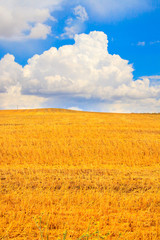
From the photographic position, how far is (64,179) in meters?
8.05

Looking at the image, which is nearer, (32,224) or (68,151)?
(32,224)

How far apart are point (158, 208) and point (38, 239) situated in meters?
3.38

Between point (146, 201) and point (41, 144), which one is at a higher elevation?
point (41, 144)

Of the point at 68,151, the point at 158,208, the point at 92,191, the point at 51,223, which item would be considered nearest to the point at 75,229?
the point at 51,223

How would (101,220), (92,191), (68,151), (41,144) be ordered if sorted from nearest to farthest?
(101,220) < (92,191) < (68,151) < (41,144)

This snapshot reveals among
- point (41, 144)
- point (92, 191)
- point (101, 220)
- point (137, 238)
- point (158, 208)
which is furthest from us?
point (41, 144)

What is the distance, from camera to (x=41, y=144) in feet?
54.5

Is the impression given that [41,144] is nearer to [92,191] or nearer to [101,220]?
[92,191]

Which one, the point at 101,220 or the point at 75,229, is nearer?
the point at 75,229

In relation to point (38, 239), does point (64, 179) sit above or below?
above

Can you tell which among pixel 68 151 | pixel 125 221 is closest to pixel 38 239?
pixel 125 221

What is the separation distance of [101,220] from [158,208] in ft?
5.97

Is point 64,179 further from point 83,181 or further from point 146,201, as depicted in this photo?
point 146,201

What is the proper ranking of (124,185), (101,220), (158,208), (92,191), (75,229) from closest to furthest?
(75,229)
(101,220)
(158,208)
(92,191)
(124,185)
